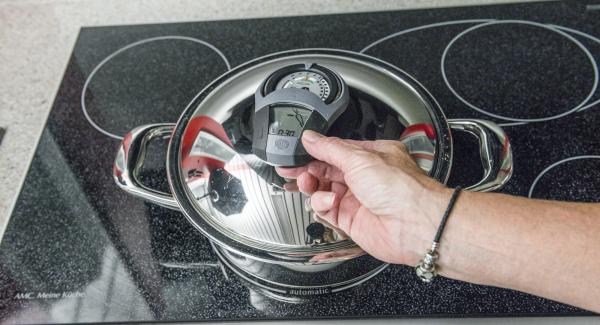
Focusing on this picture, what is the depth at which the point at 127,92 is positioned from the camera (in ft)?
2.96

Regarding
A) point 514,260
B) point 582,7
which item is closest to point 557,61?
point 582,7

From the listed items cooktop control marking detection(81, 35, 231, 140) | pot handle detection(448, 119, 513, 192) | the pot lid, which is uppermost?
pot handle detection(448, 119, 513, 192)

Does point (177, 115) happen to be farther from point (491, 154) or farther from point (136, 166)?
point (491, 154)

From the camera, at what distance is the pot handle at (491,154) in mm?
623

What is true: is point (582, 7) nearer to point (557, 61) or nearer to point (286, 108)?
point (557, 61)

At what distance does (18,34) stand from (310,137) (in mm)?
792

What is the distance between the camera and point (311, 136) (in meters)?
0.55

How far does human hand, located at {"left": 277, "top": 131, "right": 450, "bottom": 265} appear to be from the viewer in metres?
0.55

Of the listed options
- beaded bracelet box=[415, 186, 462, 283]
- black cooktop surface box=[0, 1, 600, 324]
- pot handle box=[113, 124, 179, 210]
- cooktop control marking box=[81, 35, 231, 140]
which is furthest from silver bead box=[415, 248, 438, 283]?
cooktop control marking box=[81, 35, 231, 140]

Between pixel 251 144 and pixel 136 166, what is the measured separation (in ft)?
0.55

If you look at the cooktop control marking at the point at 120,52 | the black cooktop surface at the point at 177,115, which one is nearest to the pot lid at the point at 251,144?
the black cooktop surface at the point at 177,115

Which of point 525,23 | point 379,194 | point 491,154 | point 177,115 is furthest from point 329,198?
point 525,23

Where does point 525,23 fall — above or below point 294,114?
above

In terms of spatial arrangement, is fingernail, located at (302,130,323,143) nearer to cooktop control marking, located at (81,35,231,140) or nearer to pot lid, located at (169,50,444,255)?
pot lid, located at (169,50,444,255)
